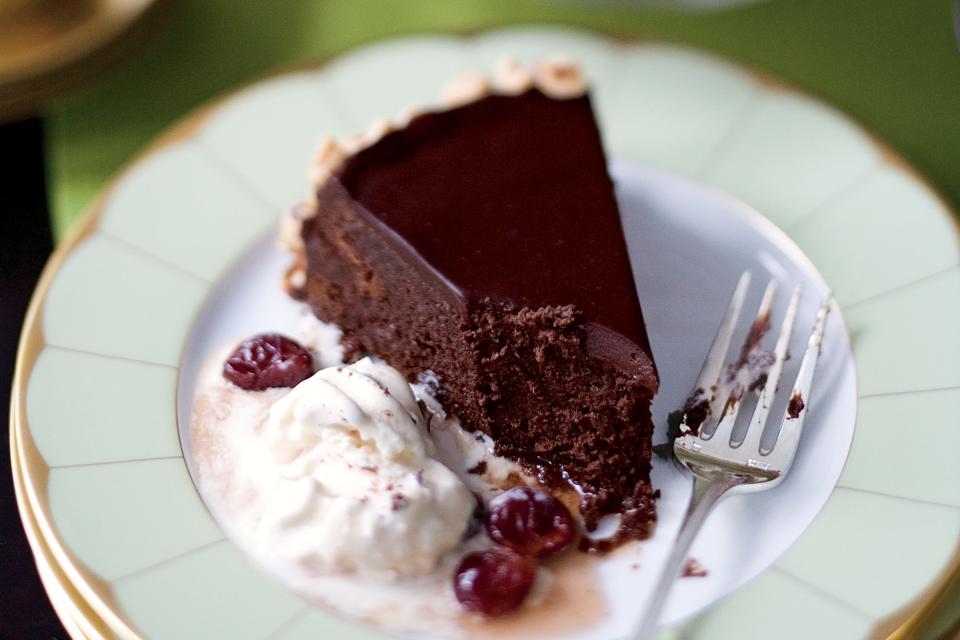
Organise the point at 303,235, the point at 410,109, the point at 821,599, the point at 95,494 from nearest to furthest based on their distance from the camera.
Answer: the point at 821,599
the point at 95,494
the point at 303,235
the point at 410,109

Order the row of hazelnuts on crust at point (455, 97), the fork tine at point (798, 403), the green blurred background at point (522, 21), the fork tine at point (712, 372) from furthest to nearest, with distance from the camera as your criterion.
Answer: the green blurred background at point (522, 21)
the row of hazelnuts on crust at point (455, 97)
the fork tine at point (712, 372)
the fork tine at point (798, 403)

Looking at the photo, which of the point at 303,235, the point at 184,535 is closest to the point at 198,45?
the point at 303,235

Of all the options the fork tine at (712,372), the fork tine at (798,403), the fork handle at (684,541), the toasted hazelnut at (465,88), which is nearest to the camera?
the fork handle at (684,541)

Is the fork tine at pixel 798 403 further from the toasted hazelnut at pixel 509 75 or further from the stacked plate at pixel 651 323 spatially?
the toasted hazelnut at pixel 509 75

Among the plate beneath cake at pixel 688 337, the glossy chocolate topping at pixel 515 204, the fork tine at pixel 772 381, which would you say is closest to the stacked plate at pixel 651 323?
the plate beneath cake at pixel 688 337

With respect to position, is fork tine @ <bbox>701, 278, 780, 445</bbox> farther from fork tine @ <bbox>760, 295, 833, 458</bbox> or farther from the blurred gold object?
the blurred gold object

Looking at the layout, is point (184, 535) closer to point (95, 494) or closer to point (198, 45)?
point (95, 494)
